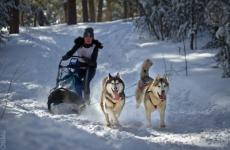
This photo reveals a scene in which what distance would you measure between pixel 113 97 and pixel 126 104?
9.50ft

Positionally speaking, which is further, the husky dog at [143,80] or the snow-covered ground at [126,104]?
the husky dog at [143,80]

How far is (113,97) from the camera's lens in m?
9.20

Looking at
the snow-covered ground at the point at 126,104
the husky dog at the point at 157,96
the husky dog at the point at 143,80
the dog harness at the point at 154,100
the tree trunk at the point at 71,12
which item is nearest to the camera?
the snow-covered ground at the point at 126,104

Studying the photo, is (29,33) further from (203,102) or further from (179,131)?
(179,131)

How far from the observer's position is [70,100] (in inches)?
410

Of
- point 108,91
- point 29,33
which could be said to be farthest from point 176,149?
point 29,33

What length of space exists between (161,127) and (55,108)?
252 cm

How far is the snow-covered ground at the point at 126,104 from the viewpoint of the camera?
7.26 m

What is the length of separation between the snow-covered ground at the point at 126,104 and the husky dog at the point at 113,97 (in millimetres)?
346

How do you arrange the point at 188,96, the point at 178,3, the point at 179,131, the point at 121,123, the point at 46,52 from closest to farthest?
the point at 179,131 < the point at 121,123 < the point at 188,96 < the point at 178,3 < the point at 46,52

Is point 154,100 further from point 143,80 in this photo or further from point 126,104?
point 126,104

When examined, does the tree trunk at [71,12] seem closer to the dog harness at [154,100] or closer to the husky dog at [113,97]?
the husky dog at [113,97]

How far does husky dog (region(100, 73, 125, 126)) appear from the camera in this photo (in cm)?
919

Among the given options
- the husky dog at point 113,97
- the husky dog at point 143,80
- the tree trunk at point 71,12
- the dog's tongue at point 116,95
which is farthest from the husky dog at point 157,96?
the tree trunk at point 71,12
